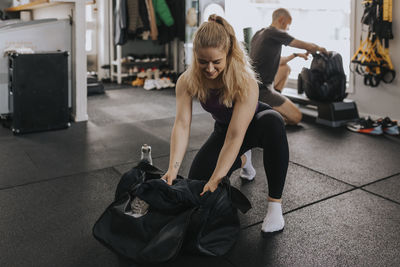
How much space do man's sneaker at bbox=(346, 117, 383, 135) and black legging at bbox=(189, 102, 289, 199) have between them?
5.98ft

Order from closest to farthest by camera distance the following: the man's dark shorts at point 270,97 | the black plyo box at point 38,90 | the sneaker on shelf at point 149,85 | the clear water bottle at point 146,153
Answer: the clear water bottle at point 146,153
the black plyo box at point 38,90
the man's dark shorts at point 270,97
the sneaker on shelf at point 149,85

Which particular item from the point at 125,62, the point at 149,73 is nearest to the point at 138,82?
the point at 149,73

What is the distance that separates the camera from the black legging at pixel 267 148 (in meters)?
1.69

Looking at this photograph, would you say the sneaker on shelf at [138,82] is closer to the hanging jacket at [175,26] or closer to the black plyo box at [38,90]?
the hanging jacket at [175,26]

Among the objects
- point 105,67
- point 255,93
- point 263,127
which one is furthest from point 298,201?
point 105,67

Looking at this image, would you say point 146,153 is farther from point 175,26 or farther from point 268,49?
point 175,26

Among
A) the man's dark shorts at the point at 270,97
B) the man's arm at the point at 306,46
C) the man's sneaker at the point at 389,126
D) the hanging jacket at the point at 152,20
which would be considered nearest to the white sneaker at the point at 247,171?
the man's dark shorts at the point at 270,97

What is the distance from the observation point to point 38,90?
3.21 metres

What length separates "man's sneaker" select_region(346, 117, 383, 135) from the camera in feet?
10.9

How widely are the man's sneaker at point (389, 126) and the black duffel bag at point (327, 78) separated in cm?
41

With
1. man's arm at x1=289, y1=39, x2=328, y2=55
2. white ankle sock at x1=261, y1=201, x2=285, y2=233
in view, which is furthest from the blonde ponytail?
man's arm at x1=289, y1=39, x2=328, y2=55

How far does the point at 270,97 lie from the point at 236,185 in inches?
57.8

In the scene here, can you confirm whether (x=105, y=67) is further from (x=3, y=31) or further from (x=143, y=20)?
(x=3, y=31)

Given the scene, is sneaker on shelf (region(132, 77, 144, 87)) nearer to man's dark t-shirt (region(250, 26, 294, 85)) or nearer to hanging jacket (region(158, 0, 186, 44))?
hanging jacket (region(158, 0, 186, 44))
